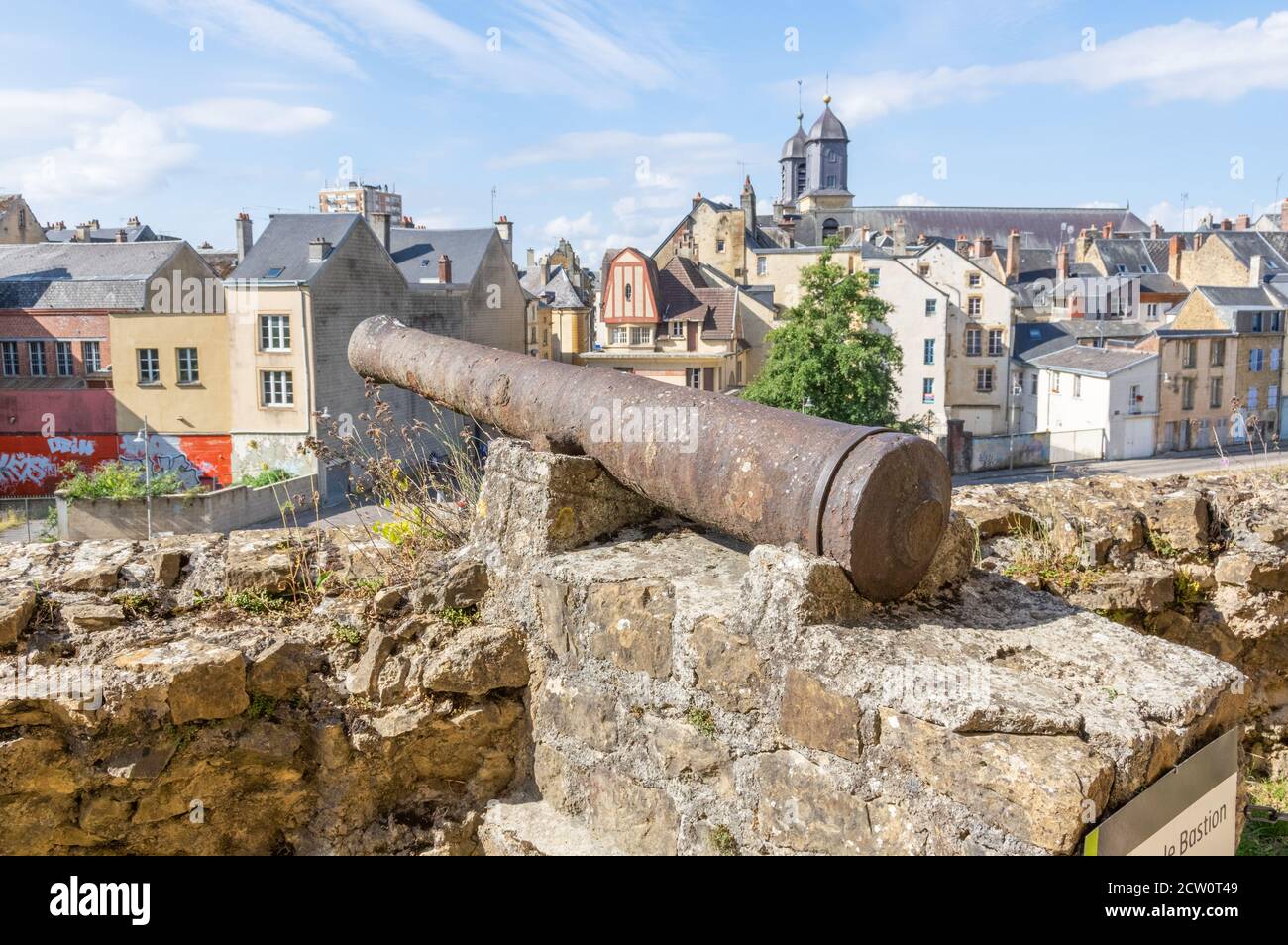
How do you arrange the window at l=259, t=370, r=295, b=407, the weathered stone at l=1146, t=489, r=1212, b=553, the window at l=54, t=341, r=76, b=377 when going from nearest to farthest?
the weathered stone at l=1146, t=489, r=1212, b=553
the window at l=259, t=370, r=295, b=407
the window at l=54, t=341, r=76, b=377

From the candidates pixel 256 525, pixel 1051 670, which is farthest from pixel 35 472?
pixel 1051 670

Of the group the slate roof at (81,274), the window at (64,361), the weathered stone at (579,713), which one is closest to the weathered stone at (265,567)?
the weathered stone at (579,713)

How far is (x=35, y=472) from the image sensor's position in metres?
32.2

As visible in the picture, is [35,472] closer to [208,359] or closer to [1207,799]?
[208,359]

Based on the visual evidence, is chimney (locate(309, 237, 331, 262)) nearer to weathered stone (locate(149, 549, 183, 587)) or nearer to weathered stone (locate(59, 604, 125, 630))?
weathered stone (locate(149, 549, 183, 587))

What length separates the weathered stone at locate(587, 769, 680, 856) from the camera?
134 inches

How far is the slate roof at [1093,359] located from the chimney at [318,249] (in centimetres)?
2925

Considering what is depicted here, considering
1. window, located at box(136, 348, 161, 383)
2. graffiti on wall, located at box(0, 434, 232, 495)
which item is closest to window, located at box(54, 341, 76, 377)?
graffiti on wall, located at box(0, 434, 232, 495)

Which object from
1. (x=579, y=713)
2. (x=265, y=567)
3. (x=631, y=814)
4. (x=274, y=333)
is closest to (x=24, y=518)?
(x=274, y=333)

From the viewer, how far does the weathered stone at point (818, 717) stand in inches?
111

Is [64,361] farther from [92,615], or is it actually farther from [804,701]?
[804,701]

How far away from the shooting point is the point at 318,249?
3006cm

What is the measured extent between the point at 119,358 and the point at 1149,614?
32.4 metres

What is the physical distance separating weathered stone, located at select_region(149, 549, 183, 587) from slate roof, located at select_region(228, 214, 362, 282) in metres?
26.9
